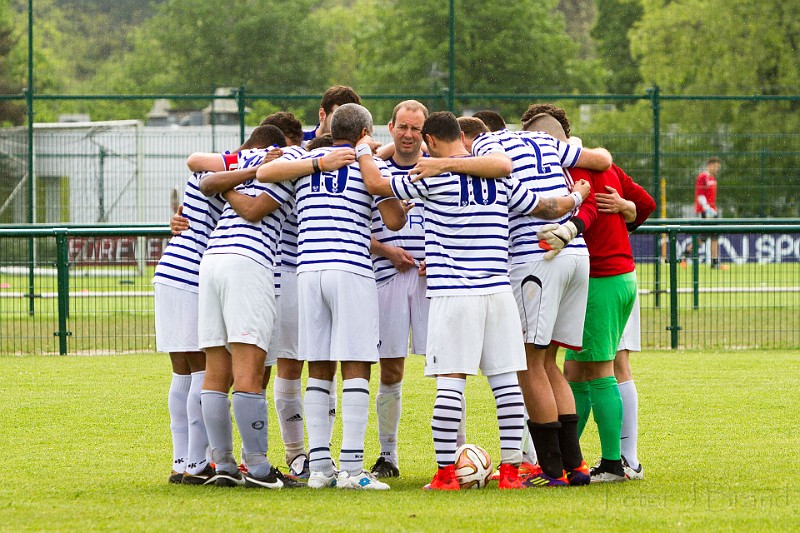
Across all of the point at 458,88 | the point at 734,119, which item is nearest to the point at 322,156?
the point at 734,119

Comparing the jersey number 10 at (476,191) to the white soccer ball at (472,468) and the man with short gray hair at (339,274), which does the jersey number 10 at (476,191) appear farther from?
the white soccer ball at (472,468)

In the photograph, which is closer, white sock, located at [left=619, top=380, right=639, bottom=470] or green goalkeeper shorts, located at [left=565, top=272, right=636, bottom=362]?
green goalkeeper shorts, located at [left=565, top=272, right=636, bottom=362]

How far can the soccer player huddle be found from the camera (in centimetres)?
638

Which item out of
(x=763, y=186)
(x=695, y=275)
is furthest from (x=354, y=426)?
(x=763, y=186)

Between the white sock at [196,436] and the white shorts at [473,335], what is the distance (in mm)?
1281

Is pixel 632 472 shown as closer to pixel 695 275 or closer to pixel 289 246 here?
pixel 289 246

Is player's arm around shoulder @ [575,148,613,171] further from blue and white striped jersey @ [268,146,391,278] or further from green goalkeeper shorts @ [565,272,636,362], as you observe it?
blue and white striped jersey @ [268,146,391,278]

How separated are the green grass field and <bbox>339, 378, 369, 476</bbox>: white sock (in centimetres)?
25

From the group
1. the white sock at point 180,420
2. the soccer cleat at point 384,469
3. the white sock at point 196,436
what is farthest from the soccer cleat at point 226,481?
the soccer cleat at point 384,469

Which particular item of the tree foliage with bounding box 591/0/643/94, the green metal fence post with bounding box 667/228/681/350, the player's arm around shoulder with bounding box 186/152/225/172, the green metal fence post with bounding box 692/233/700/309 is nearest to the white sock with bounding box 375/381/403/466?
the player's arm around shoulder with bounding box 186/152/225/172

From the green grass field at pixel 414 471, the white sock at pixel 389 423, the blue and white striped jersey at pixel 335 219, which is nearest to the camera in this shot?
the green grass field at pixel 414 471

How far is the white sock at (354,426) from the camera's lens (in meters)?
6.50

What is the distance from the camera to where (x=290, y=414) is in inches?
276

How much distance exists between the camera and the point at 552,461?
21.4 ft
